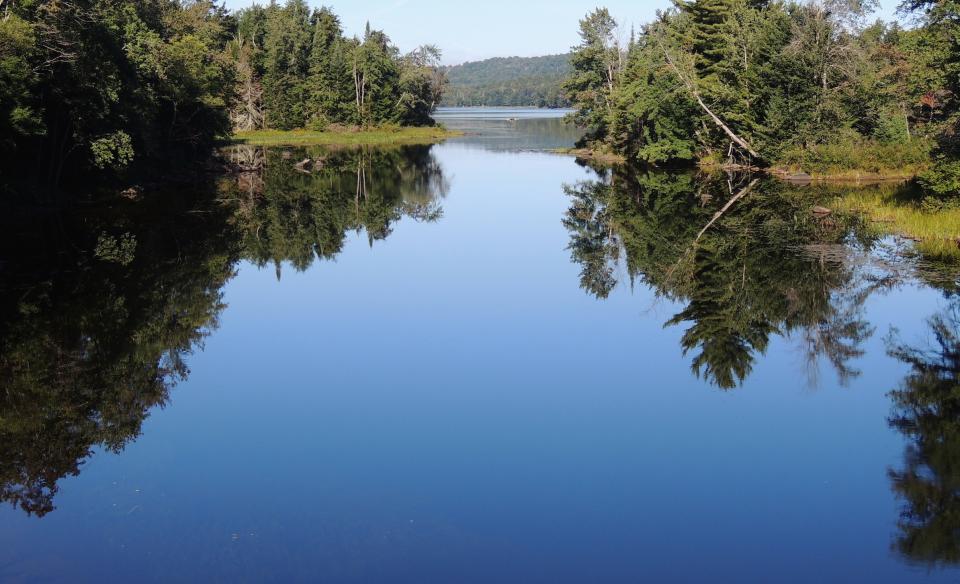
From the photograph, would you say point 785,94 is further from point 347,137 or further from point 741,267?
point 347,137

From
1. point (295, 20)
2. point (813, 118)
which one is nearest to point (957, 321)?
point (813, 118)

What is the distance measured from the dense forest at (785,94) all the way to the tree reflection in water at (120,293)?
65.9ft

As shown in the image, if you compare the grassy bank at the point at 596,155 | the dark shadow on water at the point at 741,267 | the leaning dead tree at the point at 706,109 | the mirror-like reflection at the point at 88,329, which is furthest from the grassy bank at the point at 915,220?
the grassy bank at the point at 596,155

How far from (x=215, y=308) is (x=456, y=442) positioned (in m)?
10.5

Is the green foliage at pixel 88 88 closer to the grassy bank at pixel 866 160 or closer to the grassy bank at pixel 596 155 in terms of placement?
the grassy bank at pixel 596 155

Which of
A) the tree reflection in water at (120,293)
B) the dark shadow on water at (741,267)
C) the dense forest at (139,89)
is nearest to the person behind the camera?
the tree reflection in water at (120,293)

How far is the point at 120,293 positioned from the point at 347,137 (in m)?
77.2

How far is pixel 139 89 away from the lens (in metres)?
40.5

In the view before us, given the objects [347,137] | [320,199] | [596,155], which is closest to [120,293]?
[320,199]

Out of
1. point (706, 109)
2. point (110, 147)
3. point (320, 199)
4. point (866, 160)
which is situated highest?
point (706, 109)

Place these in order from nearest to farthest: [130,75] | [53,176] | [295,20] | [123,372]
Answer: [123,372] → [53,176] → [130,75] → [295,20]

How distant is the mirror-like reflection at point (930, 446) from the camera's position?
30.7 ft

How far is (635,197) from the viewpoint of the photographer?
138ft

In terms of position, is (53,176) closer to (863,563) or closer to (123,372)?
(123,372)
